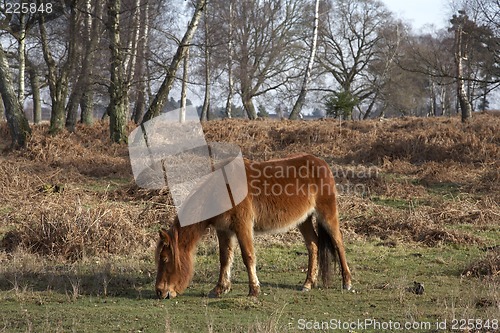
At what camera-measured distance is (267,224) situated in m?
7.51

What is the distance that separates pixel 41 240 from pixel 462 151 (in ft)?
41.2

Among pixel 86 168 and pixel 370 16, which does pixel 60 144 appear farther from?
pixel 370 16

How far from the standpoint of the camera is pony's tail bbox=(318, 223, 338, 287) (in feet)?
25.6

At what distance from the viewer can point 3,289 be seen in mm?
7371

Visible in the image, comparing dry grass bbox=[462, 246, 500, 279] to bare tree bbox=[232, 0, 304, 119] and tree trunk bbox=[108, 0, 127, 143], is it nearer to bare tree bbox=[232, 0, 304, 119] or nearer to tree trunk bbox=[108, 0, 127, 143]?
tree trunk bbox=[108, 0, 127, 143]

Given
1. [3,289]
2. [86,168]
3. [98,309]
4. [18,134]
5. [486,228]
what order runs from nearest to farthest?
[98,309] < [3,289] < [486,228] < [86,168] < [18,134]

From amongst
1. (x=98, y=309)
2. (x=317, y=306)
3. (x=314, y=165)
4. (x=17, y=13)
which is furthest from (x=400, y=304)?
(x=17, y=13)

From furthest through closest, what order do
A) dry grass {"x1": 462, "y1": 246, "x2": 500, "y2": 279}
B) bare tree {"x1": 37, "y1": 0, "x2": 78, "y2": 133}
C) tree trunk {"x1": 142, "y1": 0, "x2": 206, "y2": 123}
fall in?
bare tree {"x1": 37, "y1": 0, "x2": 78, "y2": 133} < tree trunk {"x1": 142, "y1": 0, "x2": 206, "y2": 123} < dry grass {"x1": 462, "y1": 246, "x2": 500, "y2": 279}

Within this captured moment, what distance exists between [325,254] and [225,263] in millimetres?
1453

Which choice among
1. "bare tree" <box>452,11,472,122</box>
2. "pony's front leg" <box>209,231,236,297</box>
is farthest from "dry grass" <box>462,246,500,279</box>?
"bare tree" <box>452,11,472,122</box>

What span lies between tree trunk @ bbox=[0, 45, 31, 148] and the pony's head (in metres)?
12.1

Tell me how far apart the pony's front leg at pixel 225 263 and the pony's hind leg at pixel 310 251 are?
41.2 inches

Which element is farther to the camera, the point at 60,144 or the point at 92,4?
the point at 92,4

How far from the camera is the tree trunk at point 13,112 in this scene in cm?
1723
